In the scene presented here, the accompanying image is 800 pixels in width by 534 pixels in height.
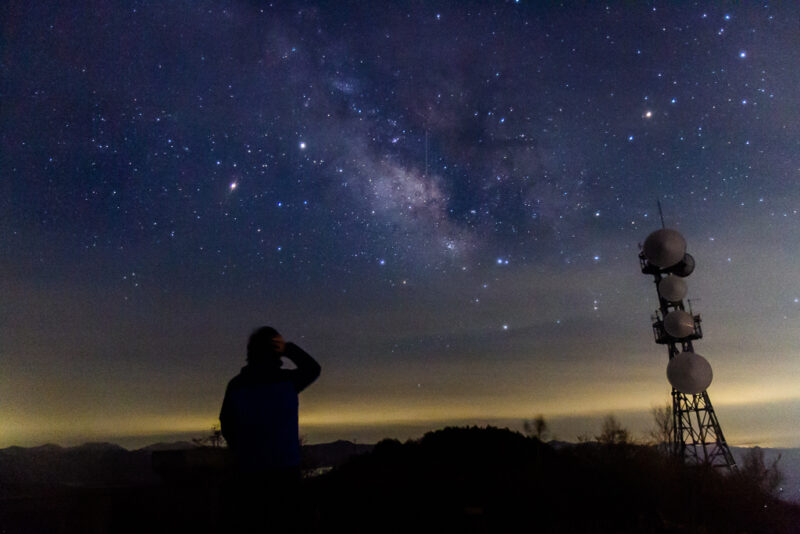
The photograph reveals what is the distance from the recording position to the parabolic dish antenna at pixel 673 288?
20.6m

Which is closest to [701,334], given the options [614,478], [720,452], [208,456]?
[720,452]

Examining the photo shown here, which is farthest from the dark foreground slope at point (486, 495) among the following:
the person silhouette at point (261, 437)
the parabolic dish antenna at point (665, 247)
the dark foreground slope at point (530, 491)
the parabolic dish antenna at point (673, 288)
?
the parabolic dish antenna at point (665, 247)

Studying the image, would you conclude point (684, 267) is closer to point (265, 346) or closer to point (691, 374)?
point (691, 374)

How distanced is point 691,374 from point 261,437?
762 inches

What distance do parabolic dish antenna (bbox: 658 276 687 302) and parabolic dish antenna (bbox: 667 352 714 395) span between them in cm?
276

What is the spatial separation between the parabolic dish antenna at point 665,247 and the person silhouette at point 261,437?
20.4 m

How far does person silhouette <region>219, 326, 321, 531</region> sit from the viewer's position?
2984mm

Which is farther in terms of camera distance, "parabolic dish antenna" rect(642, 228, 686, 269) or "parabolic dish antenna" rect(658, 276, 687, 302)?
"parabolic dish antenna" rect(658, 276, 687, 302)

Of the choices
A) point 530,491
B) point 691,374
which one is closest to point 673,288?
point 691,374

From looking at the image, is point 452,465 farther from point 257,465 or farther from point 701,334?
point 701,334

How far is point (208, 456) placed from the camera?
14.1 feet

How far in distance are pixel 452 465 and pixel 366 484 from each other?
2.75 metres

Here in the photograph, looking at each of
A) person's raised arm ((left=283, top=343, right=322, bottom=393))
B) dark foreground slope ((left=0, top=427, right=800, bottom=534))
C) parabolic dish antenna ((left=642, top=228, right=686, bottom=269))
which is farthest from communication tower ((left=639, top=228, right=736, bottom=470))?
person's raised arm ((left=283, top=343, right=322, bottom=393))

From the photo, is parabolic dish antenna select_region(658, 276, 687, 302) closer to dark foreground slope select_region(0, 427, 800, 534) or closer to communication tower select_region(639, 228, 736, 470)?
communication tower select_region(639, 228, 736, 470)
